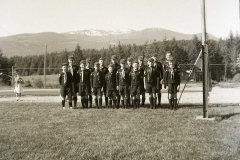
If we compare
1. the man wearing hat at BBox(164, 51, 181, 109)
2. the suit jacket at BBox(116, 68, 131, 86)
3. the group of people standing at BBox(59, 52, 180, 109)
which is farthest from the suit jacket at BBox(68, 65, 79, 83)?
the man wearing hat at BBox(164, 51, 181, 109)

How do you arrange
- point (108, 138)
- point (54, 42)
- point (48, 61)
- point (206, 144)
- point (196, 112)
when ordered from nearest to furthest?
point (206, 144) < point (108, 138) < point (196, 112) < point (48, 61) < point (54, 42)

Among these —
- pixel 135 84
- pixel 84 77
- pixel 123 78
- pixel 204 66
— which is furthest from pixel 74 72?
pixel 204 66

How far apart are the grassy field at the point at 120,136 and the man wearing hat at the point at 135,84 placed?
54.6 inches

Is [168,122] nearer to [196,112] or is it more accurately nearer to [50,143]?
[196,112]

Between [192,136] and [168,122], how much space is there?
1585 mm

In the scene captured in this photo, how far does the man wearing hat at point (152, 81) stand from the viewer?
10.8m

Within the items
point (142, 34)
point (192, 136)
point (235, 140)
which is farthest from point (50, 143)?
point (142, 34)

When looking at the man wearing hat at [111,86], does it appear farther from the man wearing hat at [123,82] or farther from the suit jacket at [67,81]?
the suit jacket at [67,81]

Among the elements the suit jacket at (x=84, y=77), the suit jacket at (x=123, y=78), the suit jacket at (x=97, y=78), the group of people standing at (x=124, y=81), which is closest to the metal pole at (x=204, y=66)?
the group of people standing at (x=124, y=81)

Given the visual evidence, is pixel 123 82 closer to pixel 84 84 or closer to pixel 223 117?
pixel 84 84

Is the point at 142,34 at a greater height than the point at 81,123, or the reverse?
the point at 142,34

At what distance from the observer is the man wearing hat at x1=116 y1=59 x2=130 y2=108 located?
11092 mm

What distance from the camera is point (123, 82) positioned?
11.1 metres

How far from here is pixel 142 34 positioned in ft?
452
